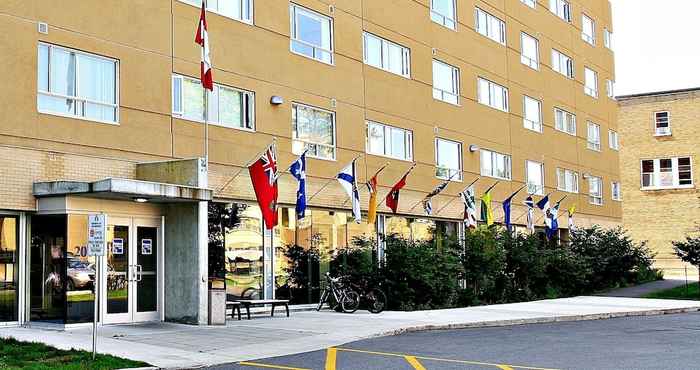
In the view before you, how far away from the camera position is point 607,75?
47.2m

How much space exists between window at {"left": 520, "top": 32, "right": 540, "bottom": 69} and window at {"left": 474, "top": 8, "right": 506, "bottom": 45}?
5.62 ft

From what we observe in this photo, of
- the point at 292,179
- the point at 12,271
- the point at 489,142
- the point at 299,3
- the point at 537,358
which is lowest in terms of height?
the point at 537,358

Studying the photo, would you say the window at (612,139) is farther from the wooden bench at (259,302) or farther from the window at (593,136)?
the wooden bench at (259,302)

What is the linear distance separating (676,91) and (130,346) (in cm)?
4564

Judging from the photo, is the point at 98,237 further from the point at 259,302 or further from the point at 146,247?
the point at 259,302

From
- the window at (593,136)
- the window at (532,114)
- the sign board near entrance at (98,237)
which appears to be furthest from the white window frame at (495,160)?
the sign board near entrance at (98,237)

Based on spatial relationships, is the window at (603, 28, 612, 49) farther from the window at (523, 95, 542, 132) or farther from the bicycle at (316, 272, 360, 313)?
the bicycle at (316, 272, 360, 313)

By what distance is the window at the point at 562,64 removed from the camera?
40750mm

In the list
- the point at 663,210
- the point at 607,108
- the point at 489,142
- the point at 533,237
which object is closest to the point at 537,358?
the point at 533,237

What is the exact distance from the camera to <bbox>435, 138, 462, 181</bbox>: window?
30.5 metres

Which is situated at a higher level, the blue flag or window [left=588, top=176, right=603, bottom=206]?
window [left=588, top=176, right=603, bottom=206]

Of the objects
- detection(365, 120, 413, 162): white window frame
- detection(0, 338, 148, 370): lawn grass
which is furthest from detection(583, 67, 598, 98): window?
detection(0, 338, 148, 370): lawn grass

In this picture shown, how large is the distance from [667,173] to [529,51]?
19.6 metres

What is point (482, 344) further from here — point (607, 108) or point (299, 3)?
point (607, 108)
